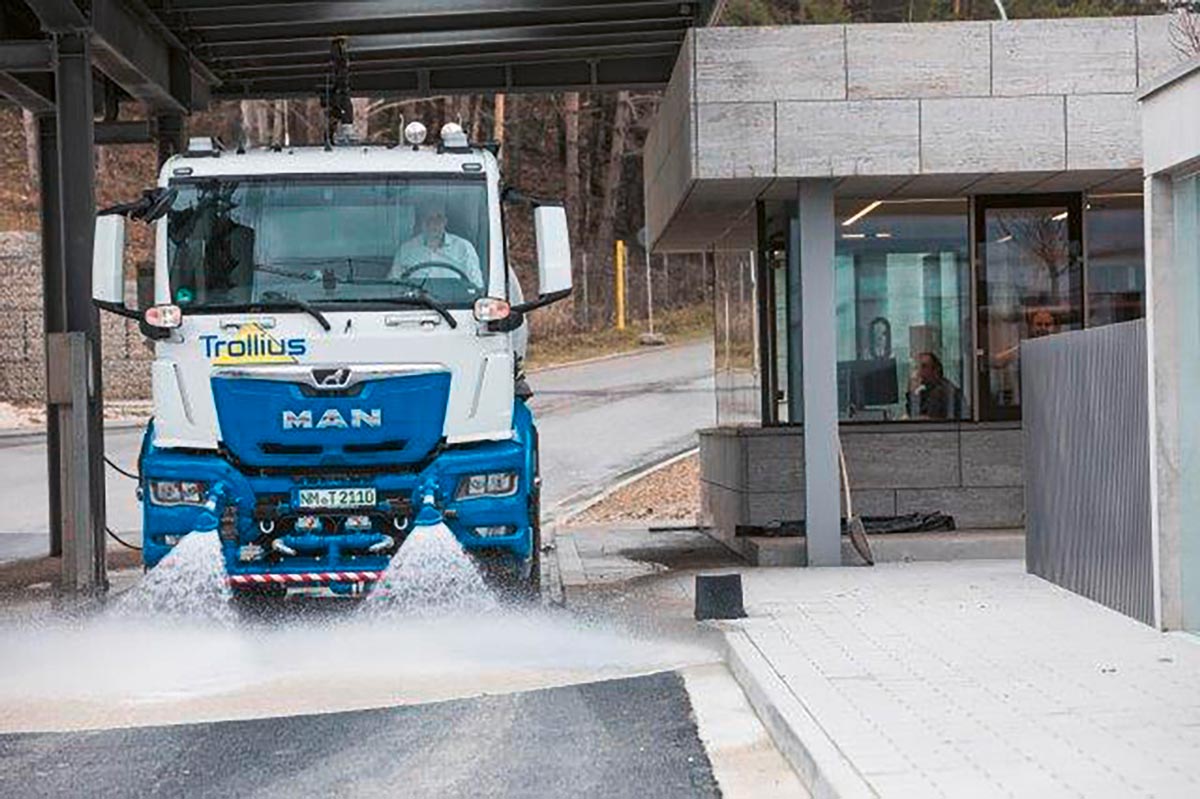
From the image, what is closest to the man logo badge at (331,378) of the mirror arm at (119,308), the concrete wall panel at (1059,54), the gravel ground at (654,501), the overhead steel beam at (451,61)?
the mirror arm at (119,308)

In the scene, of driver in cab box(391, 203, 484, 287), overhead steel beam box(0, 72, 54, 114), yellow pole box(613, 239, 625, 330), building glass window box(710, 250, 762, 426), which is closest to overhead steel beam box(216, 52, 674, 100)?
building glass window box(710, 250, 762, 426)

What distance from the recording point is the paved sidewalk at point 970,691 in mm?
7605

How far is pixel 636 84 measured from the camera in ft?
75.5

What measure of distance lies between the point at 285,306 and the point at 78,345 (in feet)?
11.4

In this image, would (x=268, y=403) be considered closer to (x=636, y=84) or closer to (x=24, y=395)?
(x=636, y=84)

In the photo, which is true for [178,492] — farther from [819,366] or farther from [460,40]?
[460,40]

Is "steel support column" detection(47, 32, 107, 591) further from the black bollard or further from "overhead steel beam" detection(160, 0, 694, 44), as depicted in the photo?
the black bollard

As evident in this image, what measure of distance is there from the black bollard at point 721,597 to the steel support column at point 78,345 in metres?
5.67

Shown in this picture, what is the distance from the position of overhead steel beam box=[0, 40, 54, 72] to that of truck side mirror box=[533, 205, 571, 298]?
557 cm

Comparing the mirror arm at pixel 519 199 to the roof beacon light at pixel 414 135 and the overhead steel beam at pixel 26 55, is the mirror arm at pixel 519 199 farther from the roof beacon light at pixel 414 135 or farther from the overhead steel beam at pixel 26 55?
the overhead steel beam at pixel 26 55

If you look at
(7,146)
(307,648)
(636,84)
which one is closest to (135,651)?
(307,648)

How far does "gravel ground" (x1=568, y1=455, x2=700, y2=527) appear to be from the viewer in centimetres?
2672

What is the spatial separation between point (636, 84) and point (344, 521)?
1061cm

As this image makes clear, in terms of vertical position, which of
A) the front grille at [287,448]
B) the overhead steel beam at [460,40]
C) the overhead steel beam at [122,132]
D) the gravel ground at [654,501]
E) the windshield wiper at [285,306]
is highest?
the overhead steel beam at [460,40]
